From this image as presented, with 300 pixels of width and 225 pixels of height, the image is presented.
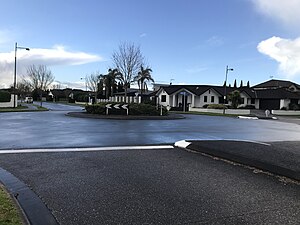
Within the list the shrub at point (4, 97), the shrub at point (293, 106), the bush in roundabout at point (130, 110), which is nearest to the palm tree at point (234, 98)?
the shrub at point (293, 106)

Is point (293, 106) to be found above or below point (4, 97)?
above

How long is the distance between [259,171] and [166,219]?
3.66 meters

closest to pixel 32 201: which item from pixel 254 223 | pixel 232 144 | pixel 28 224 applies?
pixel 28 224

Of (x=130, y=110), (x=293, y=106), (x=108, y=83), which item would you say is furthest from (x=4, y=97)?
(x=293, y=106)

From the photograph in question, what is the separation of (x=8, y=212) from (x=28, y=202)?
0.58 metres

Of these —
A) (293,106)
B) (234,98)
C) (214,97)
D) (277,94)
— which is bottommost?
(293,106)

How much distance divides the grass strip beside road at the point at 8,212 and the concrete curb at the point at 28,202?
0.11m

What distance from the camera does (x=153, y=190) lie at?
5258mm

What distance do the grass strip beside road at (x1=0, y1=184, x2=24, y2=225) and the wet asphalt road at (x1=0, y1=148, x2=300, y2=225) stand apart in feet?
1.58

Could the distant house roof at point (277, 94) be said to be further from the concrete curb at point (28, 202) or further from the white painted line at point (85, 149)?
the concrete curb at point (28, 202)

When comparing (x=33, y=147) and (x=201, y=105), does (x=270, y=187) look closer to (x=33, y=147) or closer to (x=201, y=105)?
(x=33, y=147)

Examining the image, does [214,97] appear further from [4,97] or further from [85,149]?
[85,149]

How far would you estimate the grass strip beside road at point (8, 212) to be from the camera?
3.70 m

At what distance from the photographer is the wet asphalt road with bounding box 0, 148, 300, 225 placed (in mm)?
4137
